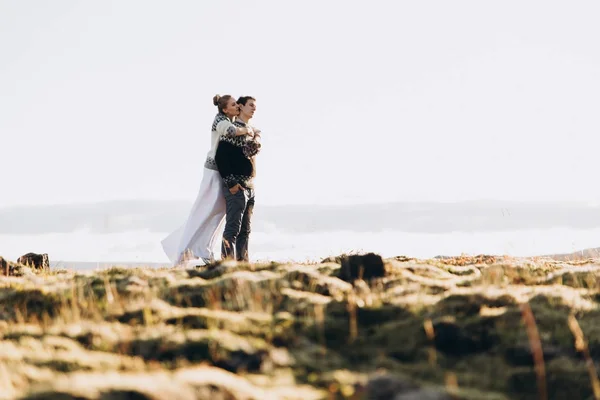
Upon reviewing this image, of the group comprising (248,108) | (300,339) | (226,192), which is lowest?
(300,339)

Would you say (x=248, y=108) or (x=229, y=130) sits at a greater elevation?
(x=248, y=108)

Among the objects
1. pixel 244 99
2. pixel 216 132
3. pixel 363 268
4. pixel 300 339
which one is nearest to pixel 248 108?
pixel 244 99

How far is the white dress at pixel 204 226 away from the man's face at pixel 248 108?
1219 millimetres

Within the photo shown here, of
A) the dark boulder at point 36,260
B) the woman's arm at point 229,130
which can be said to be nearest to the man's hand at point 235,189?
the woman's arm at point 229,130

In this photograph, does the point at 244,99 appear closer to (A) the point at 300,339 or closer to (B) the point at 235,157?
(B) the point at 235,157

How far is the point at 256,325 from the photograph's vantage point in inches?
351

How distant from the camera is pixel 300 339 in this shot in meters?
8.43

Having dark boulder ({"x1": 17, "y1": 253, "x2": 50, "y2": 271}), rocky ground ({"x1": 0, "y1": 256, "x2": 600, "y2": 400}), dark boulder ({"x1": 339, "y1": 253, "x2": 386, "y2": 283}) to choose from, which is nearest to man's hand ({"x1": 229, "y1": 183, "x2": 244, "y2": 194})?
rocky ground ({"x1": 0, "y1": 256, "x2": 600, "y2": 400})

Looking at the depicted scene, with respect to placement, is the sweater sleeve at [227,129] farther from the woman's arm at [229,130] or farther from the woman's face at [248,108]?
the woman's face at [248,108]

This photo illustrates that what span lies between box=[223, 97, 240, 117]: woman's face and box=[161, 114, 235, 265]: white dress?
934mm

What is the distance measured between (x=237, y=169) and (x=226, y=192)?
56cm

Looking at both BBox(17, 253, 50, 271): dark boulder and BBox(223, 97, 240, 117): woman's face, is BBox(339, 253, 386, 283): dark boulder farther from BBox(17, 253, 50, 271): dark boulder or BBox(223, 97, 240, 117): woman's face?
BBox(17, 253, 50, 271): dark boulder

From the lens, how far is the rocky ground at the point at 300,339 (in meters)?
6.58

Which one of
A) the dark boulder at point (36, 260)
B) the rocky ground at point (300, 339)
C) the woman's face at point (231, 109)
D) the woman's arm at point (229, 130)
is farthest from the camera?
the dark boulder at point (36, 260)
